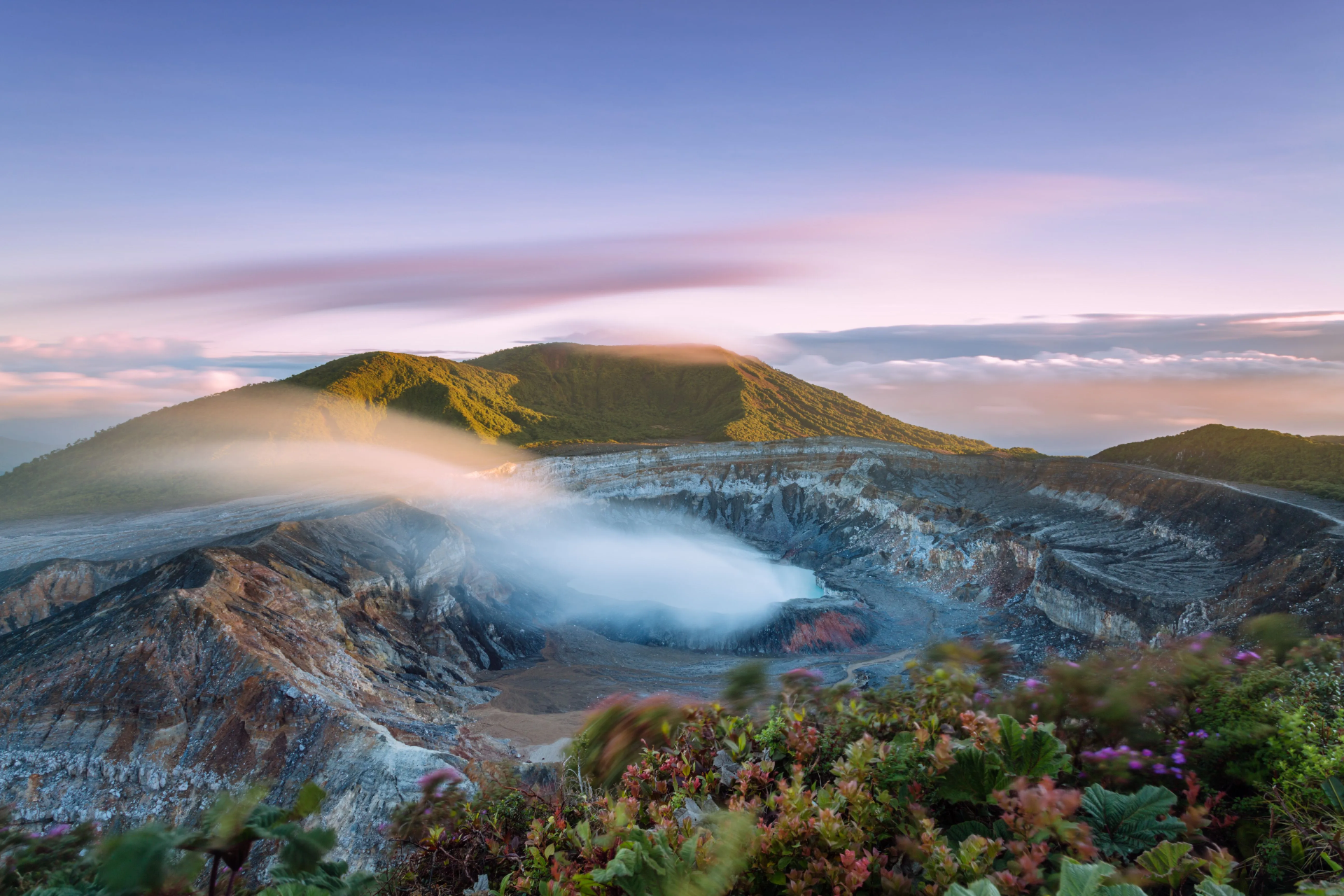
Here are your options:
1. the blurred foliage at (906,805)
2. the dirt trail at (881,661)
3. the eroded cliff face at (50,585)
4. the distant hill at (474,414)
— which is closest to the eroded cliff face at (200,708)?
the eroded cliff face at (50,585)

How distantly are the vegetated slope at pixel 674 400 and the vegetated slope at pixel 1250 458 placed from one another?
4439 cm

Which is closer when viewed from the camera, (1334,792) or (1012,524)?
(1334,792)

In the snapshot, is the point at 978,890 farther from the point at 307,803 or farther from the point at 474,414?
the point at 474,414

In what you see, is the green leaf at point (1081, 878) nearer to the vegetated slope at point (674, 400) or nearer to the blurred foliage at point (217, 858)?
the blurred foliage at point (217, 858)

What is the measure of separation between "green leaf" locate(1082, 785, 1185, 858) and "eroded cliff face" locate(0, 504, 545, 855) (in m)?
14.6

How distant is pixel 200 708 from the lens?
50.9ft

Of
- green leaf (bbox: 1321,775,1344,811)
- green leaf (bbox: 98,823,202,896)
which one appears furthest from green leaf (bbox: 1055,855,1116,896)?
green leaf (bbox: 98,823,202,896)

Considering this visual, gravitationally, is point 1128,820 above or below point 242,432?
below

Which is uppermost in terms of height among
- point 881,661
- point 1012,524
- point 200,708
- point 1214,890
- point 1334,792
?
point 1214,890

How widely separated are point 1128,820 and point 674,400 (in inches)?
5000

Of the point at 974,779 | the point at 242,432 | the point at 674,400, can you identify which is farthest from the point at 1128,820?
the point at 674,400

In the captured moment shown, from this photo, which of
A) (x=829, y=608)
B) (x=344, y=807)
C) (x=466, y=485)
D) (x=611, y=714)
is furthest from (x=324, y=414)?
(x=611, y=714)

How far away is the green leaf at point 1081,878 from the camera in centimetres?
207

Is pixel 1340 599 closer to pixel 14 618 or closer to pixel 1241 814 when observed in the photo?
pixel 1241 814
